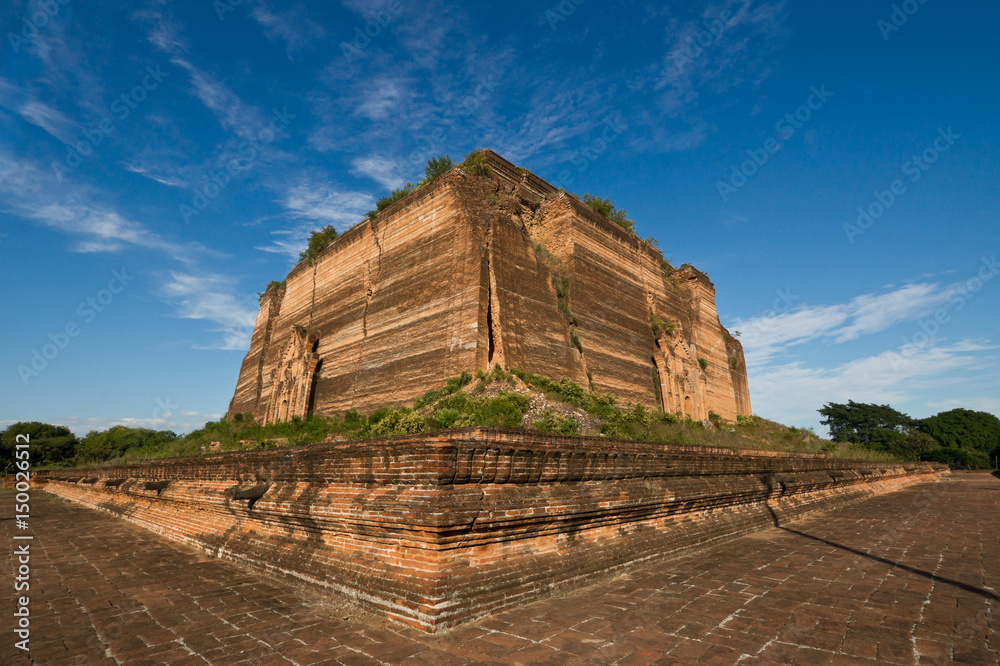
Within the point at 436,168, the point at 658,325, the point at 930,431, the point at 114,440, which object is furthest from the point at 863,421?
the point at 114,440

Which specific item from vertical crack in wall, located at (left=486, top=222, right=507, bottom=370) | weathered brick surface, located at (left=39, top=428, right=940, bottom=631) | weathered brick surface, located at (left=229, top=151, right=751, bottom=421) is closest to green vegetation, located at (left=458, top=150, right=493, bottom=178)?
weathered brick surface, located at (left=229, top=151, right=751, bottom=421)

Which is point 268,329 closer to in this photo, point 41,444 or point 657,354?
point 657,354

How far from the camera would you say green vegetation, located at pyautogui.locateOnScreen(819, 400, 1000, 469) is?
166ft

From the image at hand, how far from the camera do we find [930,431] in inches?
2248

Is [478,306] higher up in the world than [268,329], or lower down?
lower down

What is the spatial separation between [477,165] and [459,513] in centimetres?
1260

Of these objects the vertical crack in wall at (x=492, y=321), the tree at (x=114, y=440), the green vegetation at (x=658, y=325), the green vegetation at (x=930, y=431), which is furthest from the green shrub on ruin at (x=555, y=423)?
the green vegetation at (x=930, y=431)

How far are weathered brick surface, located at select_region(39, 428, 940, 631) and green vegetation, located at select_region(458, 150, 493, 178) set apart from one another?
10489mm

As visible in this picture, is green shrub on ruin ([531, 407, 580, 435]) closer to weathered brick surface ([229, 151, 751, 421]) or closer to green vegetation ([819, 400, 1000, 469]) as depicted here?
weathered brick surface ([229, 151, 751, 421])

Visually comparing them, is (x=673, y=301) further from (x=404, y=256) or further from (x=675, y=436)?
(x=404, y=256)

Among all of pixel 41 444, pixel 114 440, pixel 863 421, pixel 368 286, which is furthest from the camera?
pixel 863 421

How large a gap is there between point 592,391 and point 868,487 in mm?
8749

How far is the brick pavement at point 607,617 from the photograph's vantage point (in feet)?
9.62

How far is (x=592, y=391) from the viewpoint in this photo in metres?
14.1
